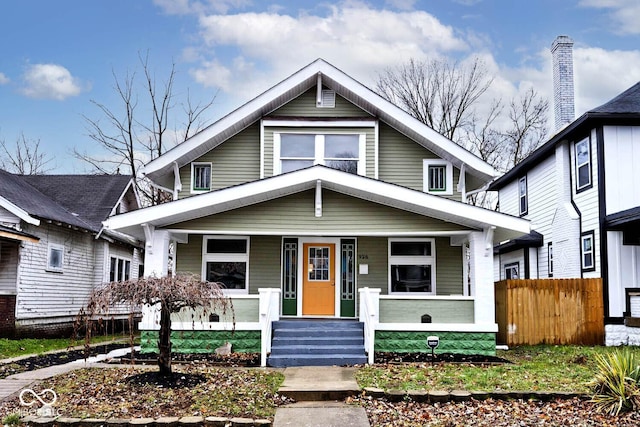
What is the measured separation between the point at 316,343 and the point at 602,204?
8.05m

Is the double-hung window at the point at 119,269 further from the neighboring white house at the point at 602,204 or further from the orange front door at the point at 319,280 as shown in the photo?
the neighboring white house at the point at 602,204

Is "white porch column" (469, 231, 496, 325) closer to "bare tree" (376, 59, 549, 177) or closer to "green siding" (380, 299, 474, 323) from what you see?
"green siding" (380, 299, 474, 323)

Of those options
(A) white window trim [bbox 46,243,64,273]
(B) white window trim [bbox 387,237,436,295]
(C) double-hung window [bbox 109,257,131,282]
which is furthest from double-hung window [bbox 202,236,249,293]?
(C) double-hung window [bbox 109,257,131,282]

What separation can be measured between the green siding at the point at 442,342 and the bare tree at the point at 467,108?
19967 millimetres

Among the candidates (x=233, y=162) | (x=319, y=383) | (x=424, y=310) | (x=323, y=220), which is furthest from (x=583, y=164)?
(x=319, y=383)

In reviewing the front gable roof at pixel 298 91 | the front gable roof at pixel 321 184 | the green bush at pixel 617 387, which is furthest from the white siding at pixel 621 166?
the green bush at pixel 617 387

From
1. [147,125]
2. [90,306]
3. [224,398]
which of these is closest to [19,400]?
[90,306]

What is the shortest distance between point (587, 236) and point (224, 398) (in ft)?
37.0

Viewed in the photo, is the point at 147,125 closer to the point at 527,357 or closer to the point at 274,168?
the point at 274,168

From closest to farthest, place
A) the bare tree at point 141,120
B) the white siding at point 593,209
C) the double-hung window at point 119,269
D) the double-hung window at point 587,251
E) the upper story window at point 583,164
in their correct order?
the white siding at point 593,209, the double-hung window at point 587,251, the upper story window at point 583,164, the double-hung window at point 119,269, the bare tree at point 141,120

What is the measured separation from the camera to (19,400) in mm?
7637

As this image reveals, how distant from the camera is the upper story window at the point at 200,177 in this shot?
14359 millimetres

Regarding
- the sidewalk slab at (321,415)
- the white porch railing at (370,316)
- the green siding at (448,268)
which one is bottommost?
the sidewalk slab at (321,415)

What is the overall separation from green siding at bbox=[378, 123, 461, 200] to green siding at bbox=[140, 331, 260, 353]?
5176mm
